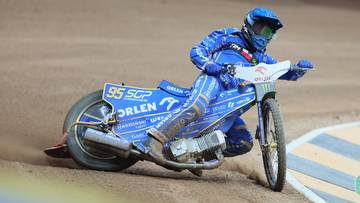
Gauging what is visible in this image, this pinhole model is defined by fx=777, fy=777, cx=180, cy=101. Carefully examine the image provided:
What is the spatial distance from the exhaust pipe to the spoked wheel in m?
1.44

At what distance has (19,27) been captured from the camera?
1541 centimetres

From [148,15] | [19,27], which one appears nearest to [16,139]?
[19,27]

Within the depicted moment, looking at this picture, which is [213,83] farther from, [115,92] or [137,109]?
[115,92]

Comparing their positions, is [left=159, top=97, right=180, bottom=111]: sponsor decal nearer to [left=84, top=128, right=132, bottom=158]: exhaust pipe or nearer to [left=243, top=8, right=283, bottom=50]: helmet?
[left=84, top=128, right=132, bottom=158]: exhaust pipe

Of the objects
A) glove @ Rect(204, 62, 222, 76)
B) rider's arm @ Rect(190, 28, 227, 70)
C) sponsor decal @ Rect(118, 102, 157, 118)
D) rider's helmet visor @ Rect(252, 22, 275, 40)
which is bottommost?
sponsor decal @ Rect(118, 102, 157, 118)

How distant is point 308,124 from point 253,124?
1.02 meters

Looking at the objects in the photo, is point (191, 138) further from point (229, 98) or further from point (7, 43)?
point (7, 43)

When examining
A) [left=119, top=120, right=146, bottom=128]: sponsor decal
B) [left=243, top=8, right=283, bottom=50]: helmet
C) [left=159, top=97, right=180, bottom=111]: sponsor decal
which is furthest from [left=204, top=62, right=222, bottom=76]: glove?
[left=119, top=120, right=146, bottom=128]: sponsor decal

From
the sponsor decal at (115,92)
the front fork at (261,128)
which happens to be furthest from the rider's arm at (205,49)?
the sponsor decal at (115,92)

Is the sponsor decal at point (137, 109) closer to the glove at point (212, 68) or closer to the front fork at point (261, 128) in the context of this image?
the glove at point (212, 68)

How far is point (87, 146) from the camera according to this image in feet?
25.5

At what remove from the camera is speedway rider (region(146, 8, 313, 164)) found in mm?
7629

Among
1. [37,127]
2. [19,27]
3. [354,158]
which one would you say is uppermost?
[19,27]

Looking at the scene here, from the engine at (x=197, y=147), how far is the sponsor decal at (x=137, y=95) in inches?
23.0
